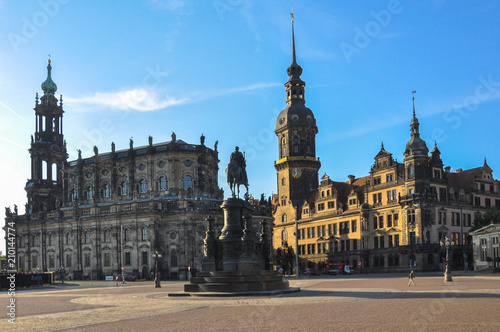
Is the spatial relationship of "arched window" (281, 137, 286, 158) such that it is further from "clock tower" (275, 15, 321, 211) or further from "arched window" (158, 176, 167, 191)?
"arched window" (158, 176, 167, 191)

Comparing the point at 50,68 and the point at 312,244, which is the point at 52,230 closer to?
the point at 50,68

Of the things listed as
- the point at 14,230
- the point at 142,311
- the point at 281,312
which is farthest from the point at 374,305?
the point at 14,230

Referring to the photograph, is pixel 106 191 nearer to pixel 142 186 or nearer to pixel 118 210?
pixel 142 186

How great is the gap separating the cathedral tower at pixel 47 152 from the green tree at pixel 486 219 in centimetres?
7412

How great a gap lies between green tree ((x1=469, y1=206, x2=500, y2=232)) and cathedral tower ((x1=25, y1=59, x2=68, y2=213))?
74.1 m

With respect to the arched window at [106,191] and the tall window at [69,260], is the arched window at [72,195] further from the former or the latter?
the tall window at [69,260]

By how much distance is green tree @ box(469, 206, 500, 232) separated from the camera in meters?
79.7

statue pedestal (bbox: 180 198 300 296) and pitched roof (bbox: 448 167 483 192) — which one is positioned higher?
pitched roof (bbox: 448 167 483 192)

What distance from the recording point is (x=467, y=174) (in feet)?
287

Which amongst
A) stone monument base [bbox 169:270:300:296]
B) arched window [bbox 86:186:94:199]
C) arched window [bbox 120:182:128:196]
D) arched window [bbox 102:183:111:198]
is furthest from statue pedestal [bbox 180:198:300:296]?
arched window [bbox 86:186:94:199]

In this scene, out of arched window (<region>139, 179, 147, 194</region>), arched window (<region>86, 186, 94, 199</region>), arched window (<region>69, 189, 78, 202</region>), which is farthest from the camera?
arched window (<region>69, 189, 78, 202</region>)

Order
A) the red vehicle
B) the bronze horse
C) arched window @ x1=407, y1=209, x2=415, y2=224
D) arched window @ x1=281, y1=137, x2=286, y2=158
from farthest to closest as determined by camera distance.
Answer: arched window @ x1=281, y1=137, x2=286, y2=158
the red vehicle
arched window @ x1=407, y1=209, x2=415, y2=224
the bronze horse

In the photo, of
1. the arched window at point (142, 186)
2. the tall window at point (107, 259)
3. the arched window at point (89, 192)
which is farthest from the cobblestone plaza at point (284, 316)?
the arched window at point (89, 192)

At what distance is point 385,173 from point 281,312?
220 ft
